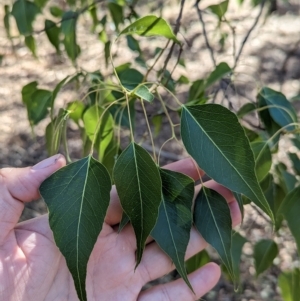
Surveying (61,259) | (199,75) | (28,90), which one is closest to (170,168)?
(61,259)

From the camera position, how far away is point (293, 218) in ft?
2.41

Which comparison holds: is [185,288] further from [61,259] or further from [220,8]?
[220,8]

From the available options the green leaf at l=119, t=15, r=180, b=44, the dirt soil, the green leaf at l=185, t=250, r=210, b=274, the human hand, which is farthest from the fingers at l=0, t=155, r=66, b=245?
the dirt soil

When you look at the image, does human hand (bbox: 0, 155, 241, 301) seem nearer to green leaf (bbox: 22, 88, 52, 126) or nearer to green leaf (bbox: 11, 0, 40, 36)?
A: green leaf (bbox: 22, 88, 52, 126)

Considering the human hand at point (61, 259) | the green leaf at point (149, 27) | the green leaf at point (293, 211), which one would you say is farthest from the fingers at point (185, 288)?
the green leaf at point (149, 27)

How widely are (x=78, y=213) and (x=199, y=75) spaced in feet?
5.67

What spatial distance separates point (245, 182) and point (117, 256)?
1.18 feet

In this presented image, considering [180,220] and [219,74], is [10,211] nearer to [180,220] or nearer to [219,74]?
[180,220]

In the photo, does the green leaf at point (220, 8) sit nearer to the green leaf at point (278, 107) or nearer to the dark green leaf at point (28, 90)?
the green leaf at point (278, 107)

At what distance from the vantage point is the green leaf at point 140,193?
563 millimetres

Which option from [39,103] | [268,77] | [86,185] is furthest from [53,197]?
[268,77]

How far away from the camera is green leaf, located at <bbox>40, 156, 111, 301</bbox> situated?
1.80 feet

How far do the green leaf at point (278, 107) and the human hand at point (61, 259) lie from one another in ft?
0.51

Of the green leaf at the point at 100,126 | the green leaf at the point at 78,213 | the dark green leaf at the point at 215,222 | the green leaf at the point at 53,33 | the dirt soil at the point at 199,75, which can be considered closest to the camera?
the green leaf at the point at 78,213
